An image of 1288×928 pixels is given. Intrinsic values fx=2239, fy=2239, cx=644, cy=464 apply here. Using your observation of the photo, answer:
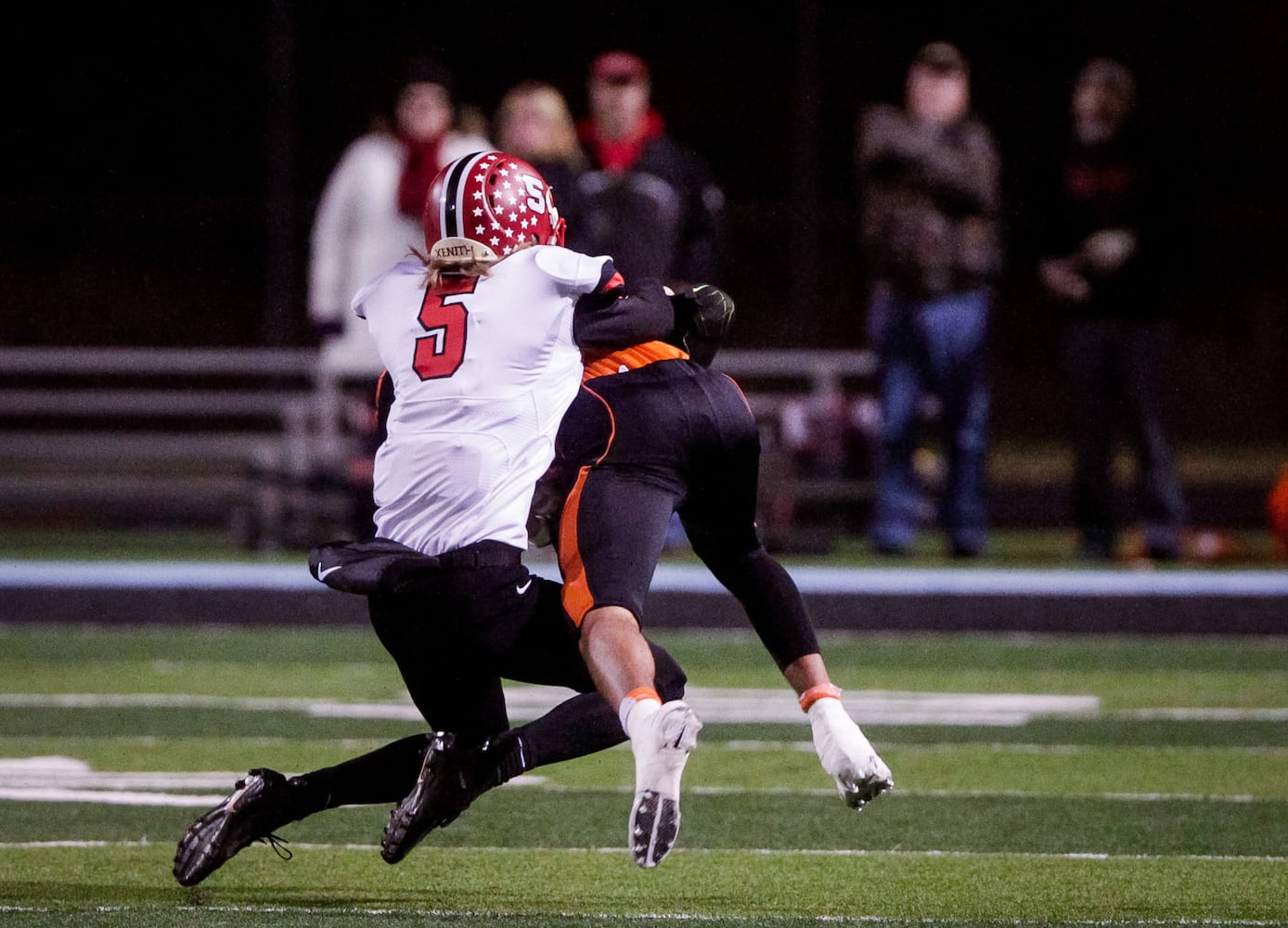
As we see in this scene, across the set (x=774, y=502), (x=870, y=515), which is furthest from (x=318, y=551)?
(x=870, y=515)

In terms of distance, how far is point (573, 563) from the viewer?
4.55m

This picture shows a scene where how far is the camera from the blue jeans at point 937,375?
10148mm

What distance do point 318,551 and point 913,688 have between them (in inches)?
156

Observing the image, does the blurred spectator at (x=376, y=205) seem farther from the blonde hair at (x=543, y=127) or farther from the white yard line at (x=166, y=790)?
the white yard line at (x=166, y=790)

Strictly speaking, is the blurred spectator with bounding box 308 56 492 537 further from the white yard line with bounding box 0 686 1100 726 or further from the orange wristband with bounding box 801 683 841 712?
the orange wristband with bounding box 801 683 841 712

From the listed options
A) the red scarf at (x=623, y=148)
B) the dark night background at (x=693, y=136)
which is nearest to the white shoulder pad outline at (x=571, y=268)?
the red scarf at (x=623, y=148)

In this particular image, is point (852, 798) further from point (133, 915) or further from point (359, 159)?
point (359, 159)

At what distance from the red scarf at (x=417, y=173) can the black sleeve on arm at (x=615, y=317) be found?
18.2ft

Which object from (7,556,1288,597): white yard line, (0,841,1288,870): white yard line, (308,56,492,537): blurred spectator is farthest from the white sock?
(308,56,492,537): blurred spectator

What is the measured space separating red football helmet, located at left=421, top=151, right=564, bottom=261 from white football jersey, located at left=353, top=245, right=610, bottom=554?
0.06m

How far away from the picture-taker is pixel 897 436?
33.6ft

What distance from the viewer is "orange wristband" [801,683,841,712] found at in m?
4.70

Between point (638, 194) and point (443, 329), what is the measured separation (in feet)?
16.7

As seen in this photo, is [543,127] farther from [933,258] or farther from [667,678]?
[667,678]
